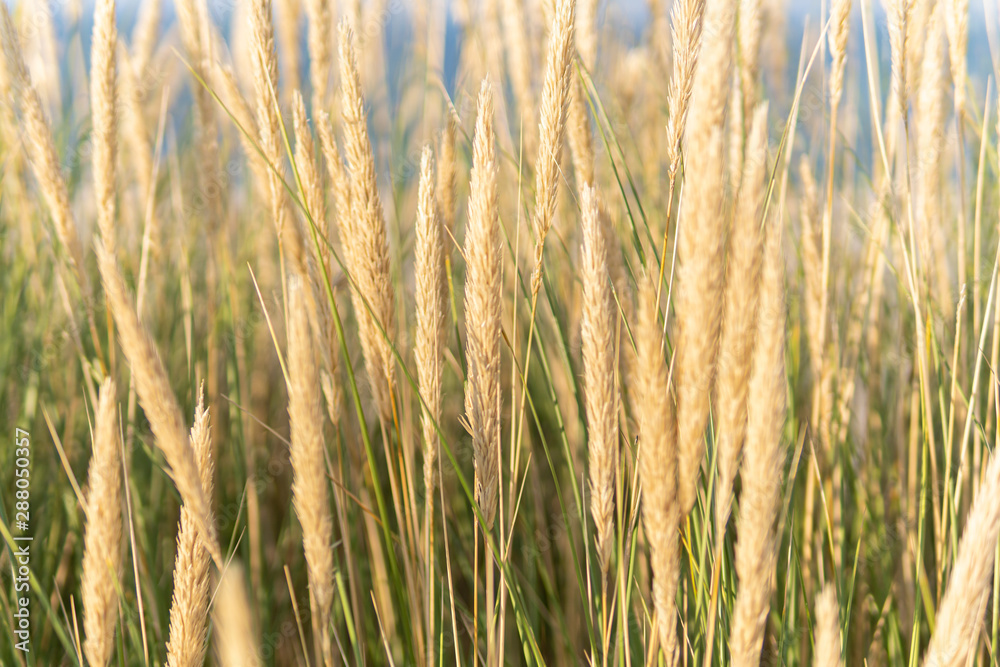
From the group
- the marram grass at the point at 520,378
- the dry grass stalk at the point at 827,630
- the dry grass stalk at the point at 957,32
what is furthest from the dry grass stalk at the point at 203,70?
the dry grass stalk at the point at 827,630

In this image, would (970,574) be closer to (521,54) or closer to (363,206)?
(363,206)

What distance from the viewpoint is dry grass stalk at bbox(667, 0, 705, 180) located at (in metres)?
0.80

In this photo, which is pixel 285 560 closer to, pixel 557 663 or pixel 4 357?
pixel 557 663

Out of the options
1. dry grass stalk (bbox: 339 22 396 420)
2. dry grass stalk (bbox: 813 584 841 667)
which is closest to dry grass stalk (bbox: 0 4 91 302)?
dry grass stalk (bbox: 339 22 396 420)

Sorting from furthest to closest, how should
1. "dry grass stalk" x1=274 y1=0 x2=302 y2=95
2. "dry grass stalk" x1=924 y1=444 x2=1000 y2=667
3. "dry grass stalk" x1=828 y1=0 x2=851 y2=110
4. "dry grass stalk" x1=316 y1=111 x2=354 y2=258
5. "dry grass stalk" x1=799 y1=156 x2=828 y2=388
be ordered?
"dry grass stalk" x1=274 y1=0 x2=302 y2=95 < "dry grass stalk" x1=799 y1=156 x2=828 y2=388 < "dry grass stalk" x1=828 y1=0 x2=851 y2=110 < "dry grass stalk" x1=316 y1=111 x2=354 y2=258 < "dry grass stalk" x1=924 y1=444 x2=1000 y2=667

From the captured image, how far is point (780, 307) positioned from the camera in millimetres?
548

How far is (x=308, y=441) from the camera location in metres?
0.74

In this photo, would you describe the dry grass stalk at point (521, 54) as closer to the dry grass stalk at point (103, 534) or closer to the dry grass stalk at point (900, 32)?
the dry grass stalk at point (900, 32)

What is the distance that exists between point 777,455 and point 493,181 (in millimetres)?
433

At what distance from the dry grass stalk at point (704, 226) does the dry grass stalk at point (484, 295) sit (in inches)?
9.8

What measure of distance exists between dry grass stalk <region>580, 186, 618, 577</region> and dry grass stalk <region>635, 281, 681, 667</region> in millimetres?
75

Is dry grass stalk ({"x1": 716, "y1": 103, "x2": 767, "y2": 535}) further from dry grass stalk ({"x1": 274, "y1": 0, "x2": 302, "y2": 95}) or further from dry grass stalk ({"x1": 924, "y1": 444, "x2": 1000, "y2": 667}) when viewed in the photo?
dry grass stalk ({"x1": 274, "y1": 0, "x2": 302, "y2": 95})

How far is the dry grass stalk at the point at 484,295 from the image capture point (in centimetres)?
78

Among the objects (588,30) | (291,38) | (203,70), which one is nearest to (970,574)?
(588,30)
